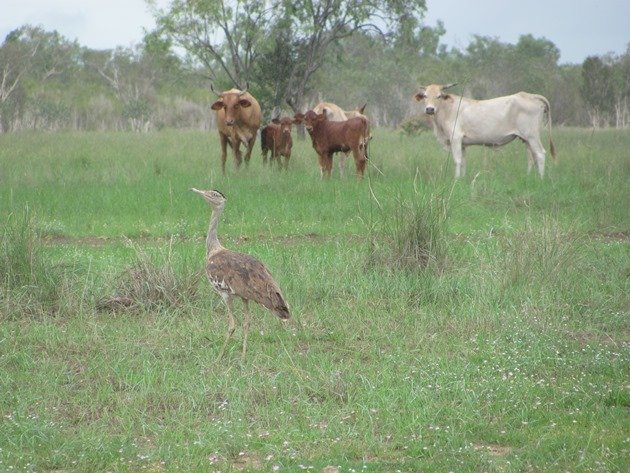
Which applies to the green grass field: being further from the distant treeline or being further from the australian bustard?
the distant treeline

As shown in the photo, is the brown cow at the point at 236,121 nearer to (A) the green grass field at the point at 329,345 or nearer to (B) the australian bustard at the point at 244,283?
(A) the green grass field at the point at 329,345

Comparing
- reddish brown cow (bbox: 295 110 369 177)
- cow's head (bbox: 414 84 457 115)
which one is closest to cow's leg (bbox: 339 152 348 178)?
reddish brown cow (bbox: 295 110 369 177)

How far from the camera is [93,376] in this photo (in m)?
7.37

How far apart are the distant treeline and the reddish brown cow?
16.7 meters

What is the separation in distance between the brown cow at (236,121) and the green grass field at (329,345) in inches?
225

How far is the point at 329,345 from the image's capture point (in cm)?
809

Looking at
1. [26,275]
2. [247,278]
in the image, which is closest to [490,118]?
[26,275]

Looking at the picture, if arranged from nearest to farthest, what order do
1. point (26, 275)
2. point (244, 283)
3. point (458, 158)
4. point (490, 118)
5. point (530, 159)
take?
point (244, 283) < point (26, 275) < point (458, 158) < point (530, 159) < point (490, 118)

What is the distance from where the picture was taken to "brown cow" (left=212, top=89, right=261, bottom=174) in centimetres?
1998

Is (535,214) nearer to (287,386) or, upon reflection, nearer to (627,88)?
(287,386)

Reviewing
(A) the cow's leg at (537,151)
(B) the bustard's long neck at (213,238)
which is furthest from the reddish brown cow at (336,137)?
(B) the bustard's long neck at (213,238)

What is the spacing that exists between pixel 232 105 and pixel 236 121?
0.37 m

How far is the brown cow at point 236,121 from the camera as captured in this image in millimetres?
19984

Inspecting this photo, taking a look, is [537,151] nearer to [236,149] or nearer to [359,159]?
[359,159]
